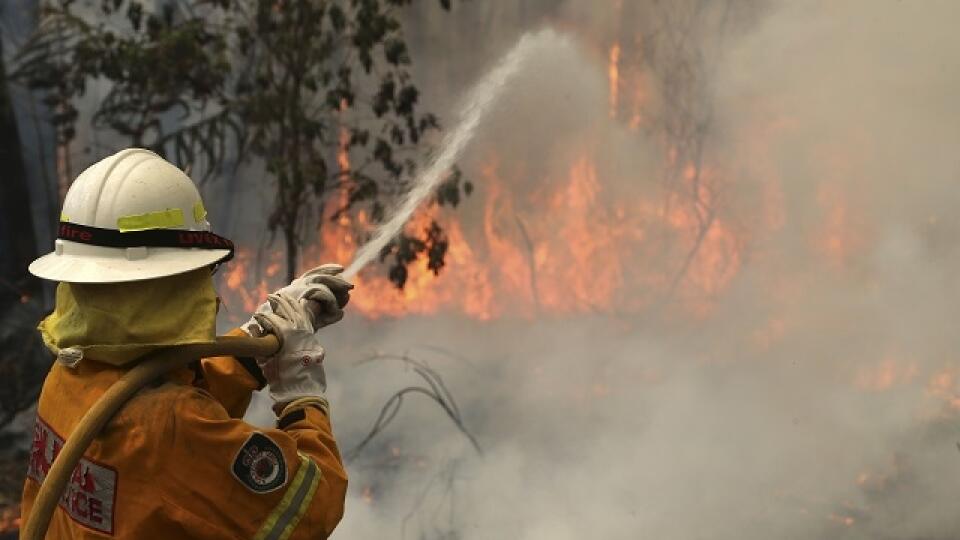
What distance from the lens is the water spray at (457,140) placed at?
17.7ft

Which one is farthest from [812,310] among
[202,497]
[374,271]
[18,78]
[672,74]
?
[18,78]

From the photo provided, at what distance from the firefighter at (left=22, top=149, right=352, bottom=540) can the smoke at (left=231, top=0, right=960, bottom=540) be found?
110 inches

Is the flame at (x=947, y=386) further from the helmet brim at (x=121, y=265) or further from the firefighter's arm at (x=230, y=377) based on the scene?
the helmet brim at (x=121, y=265)

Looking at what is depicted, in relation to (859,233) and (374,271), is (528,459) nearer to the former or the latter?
(374,271)

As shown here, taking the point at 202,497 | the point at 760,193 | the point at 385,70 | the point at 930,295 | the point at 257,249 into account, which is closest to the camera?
the point at 202,497

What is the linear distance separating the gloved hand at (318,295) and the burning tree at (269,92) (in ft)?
9.66

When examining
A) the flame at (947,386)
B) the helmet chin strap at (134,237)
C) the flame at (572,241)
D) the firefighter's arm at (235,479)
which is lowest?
the firefighter's arm at (235,479)

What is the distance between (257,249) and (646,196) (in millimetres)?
2481

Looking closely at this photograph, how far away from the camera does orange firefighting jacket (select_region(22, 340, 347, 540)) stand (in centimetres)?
199

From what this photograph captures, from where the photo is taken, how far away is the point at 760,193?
5.07 m

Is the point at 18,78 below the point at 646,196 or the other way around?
the other way around

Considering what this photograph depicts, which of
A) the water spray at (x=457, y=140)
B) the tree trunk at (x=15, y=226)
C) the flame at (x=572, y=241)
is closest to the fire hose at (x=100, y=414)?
the water spray at (x=457, y=140)

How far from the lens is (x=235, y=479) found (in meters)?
2.01

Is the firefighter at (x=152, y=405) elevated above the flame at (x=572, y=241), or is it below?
below
